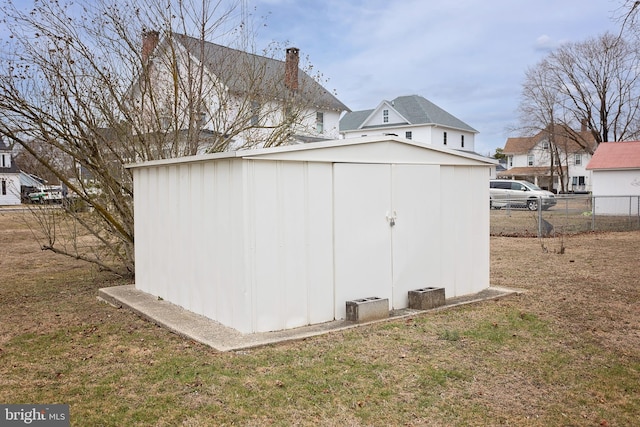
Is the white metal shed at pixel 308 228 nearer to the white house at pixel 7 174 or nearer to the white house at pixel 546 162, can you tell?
the white house at pixel 7 174

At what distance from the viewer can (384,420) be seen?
3719 millimetres

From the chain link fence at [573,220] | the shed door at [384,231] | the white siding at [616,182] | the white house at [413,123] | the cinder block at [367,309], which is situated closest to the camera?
the cinder block at [367,309]

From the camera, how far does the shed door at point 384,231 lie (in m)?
6.26

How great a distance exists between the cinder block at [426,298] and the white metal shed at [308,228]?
0.11m

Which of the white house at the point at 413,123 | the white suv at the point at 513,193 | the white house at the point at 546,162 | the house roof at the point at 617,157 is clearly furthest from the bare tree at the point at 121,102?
the white house at the point at 546,162

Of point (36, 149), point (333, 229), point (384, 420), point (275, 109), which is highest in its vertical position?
point (275, 109)

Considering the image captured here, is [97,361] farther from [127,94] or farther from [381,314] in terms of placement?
[127,94]

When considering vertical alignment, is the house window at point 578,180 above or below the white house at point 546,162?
below

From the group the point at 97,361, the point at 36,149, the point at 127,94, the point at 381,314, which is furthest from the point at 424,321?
the point at 36,149

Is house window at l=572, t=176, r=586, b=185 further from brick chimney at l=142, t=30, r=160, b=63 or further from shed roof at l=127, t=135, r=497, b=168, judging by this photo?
brick chimney at l=142, t=30, r=160, b=63

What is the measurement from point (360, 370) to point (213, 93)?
6.81 metres

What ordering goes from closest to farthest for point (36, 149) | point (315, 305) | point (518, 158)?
point (315, 305) → point (36, 149) → point (518, 158)

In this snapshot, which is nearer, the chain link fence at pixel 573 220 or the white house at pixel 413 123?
the chain link fence at pixel 573 220

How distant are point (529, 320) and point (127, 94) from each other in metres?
7.23
